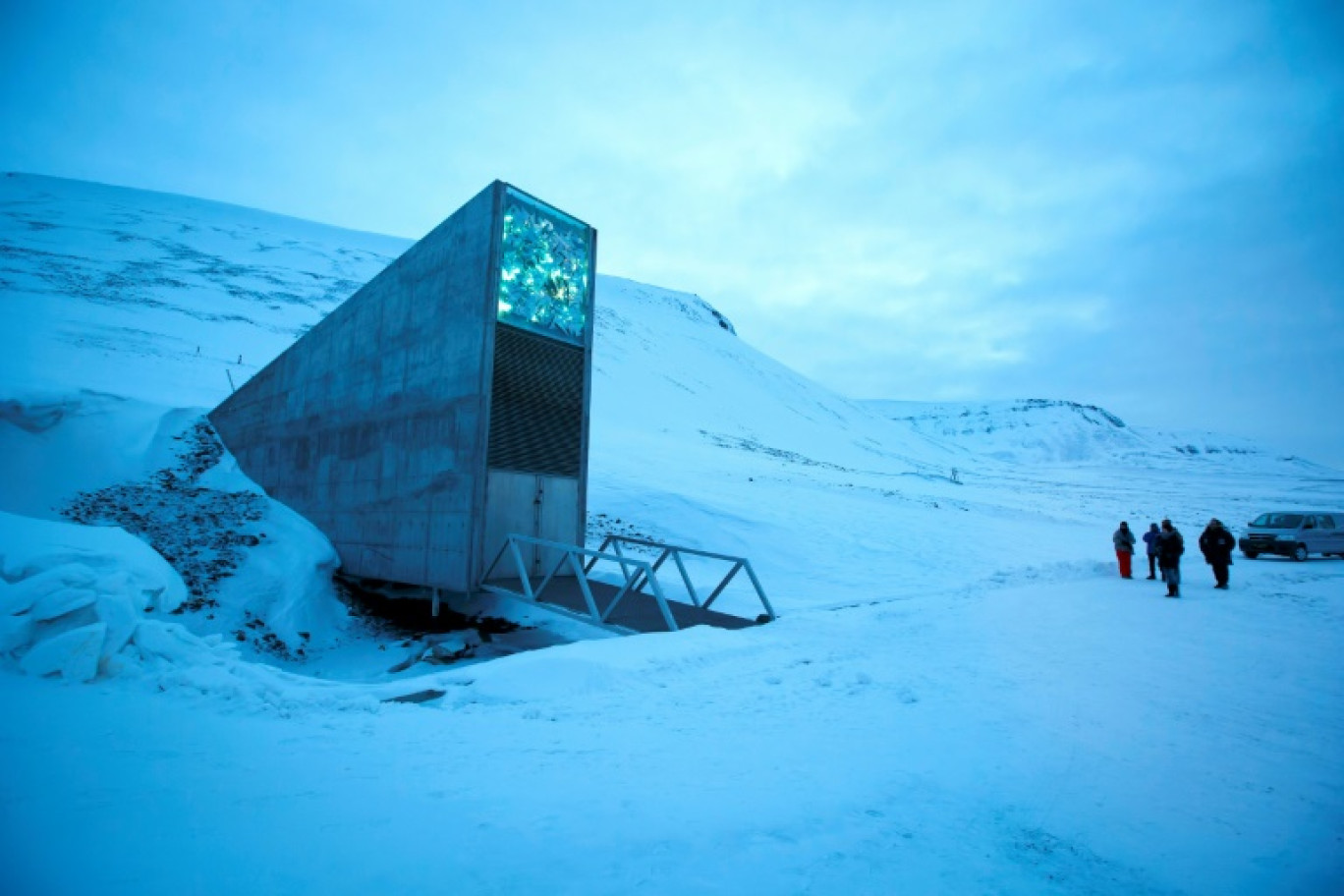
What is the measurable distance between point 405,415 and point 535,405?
249 centimetres

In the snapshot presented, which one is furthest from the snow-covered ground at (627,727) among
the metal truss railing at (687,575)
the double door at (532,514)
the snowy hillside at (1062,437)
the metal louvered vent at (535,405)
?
the snowy hillside at (1062,437)

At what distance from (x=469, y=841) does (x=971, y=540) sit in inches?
717

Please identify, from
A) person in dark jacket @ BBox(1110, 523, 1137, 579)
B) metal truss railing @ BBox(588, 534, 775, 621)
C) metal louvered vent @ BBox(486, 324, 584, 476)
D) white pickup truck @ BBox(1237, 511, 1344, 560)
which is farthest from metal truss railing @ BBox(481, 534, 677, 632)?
white pickup truck @ BBox(1237, 511, 1344, 560)

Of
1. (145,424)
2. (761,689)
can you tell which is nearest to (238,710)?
(761,689)

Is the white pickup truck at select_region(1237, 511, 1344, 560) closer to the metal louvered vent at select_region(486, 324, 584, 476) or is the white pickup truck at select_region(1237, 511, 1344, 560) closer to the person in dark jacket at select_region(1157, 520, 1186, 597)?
the person in dark jacket at select_region(1157, 520, 1186, 597)

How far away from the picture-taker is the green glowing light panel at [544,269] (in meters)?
9.63

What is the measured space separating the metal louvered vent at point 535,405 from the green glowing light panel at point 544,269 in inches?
11.9

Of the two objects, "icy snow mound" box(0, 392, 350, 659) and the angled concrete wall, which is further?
the angled concrete wall

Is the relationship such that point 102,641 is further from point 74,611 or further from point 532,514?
point 532,514

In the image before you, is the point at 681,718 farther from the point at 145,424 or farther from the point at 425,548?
the point at 145,424

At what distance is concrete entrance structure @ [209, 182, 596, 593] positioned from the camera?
933 centimetres

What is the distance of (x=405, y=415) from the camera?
34.9 feet

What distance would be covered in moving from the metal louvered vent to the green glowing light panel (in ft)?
0.99

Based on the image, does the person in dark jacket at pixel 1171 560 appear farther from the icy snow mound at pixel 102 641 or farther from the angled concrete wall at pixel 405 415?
the icy snow mound at pixel 102 641
